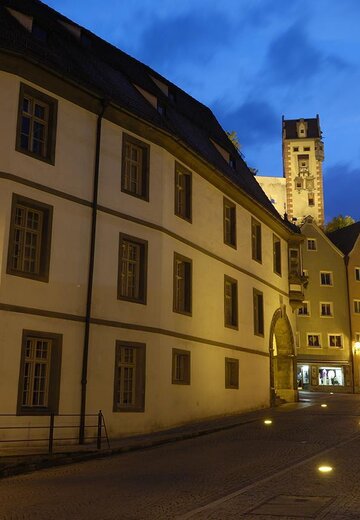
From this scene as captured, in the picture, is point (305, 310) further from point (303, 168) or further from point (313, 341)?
point (303, 168)

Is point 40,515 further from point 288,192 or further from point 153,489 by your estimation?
point 288,192

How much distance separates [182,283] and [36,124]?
26.2 ft

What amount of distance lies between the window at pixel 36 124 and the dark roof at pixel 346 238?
4326 centimetres

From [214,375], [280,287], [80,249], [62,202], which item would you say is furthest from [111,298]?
[280,287]

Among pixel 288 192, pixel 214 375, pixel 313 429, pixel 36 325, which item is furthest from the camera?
pixel 288 192

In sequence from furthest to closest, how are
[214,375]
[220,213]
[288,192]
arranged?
[288,192]
[220,213]
[214,375]

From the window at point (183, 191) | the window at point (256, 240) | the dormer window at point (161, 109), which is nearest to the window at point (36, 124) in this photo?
the window at point (183, 191)

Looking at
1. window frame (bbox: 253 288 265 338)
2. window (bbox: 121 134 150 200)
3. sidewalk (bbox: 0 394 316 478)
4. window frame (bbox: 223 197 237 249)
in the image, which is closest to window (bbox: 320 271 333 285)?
window frame (bbox: 253 288 265 338)

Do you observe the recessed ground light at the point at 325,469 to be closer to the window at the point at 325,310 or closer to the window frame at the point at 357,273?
the window at the point at 325,310

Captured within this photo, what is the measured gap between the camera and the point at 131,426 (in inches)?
737

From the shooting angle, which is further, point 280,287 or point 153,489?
point 280,287

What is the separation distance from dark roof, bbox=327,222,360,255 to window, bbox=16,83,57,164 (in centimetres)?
4326

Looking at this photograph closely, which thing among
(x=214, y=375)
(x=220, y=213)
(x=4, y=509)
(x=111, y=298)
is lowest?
(x=4, y=509)

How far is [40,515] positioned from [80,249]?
10.5 metres
